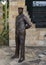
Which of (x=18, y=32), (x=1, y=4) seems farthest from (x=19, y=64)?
(x=1, y=4)

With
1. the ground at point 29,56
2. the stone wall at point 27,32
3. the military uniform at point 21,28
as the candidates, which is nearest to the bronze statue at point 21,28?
the military uniform at point 21,28

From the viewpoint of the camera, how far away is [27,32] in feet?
31.0

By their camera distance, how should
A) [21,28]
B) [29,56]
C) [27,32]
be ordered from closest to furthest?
[21,28]
[29,56]
[27,32]

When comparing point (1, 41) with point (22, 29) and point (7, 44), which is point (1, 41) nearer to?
point (7, 44)

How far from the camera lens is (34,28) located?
31.2ft

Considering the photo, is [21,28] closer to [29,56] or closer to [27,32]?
[29,56]

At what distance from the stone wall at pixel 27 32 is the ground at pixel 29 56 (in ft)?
1.00

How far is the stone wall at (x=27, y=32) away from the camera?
9.36m

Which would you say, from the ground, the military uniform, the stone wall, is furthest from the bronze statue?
the stone wall

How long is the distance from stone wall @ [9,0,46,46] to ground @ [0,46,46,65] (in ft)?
1.00

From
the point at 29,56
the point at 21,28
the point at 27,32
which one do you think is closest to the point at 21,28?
the point at 21,28

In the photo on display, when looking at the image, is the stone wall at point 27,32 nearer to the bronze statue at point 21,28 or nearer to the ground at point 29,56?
the ground at point 29,56

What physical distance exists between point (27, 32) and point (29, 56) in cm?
158

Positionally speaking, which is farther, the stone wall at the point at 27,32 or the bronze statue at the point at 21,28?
the stone wall at the point at 27,32
